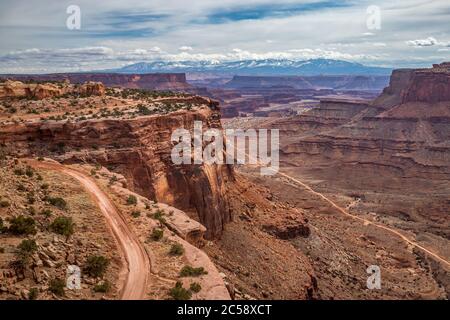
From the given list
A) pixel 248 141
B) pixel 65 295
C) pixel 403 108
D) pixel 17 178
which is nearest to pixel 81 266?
pixel 65 295

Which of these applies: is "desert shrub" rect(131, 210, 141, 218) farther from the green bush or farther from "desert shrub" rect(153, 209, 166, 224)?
the green bush

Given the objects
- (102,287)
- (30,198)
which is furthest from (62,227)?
(102,287)

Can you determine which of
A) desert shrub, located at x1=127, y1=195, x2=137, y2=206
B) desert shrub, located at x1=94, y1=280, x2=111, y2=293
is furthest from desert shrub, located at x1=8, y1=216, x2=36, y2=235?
desert shrub, located at x1=127, y1=195, x2=137, y2=206

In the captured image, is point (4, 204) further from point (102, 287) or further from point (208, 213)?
point (208, 213)

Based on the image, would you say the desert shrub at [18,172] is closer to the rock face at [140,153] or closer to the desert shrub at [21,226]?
the rock face at [140,153]

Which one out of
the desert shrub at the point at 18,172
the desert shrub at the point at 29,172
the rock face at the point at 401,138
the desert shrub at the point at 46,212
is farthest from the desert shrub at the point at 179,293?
the rock face at the point at 401,138

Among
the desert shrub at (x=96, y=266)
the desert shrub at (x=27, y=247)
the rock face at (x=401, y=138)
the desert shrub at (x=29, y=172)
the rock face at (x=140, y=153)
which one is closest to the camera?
the desert shrub at (x=27, y=247)
